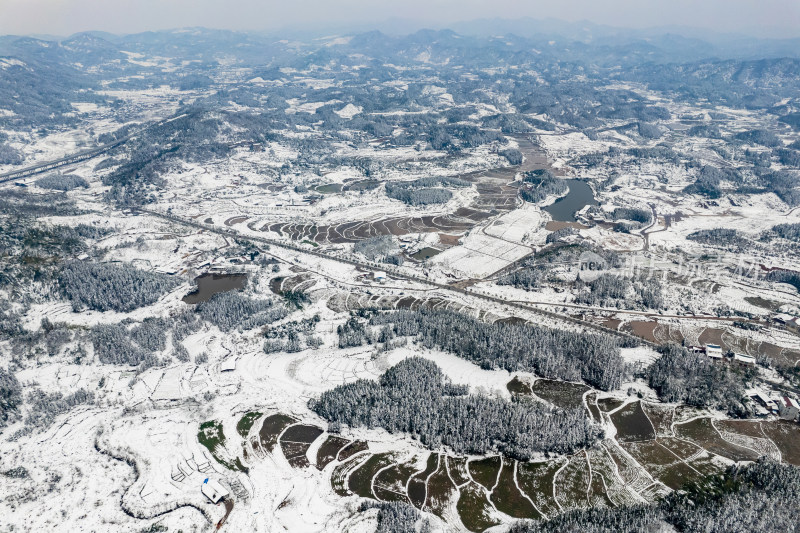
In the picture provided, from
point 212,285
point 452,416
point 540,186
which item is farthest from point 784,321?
point 212,285

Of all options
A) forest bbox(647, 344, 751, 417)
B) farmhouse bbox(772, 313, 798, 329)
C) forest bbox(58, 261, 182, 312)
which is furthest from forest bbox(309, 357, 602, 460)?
forest bbox(58, 261, 182, 312)

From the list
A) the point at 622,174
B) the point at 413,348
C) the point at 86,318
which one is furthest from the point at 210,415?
the point at 622,174

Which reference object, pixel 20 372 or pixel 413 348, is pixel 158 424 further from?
pixel 413 348

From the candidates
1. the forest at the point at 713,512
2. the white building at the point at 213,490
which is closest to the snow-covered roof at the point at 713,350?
the forest at the point at 713,512

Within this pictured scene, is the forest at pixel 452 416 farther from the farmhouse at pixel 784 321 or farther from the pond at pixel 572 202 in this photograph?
the pond at pixel 572 202

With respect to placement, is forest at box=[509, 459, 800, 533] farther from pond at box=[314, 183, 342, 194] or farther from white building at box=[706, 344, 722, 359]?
pond at box=[314, 183, 342, 194]

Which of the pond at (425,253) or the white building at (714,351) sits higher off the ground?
the pond at (425,253)
